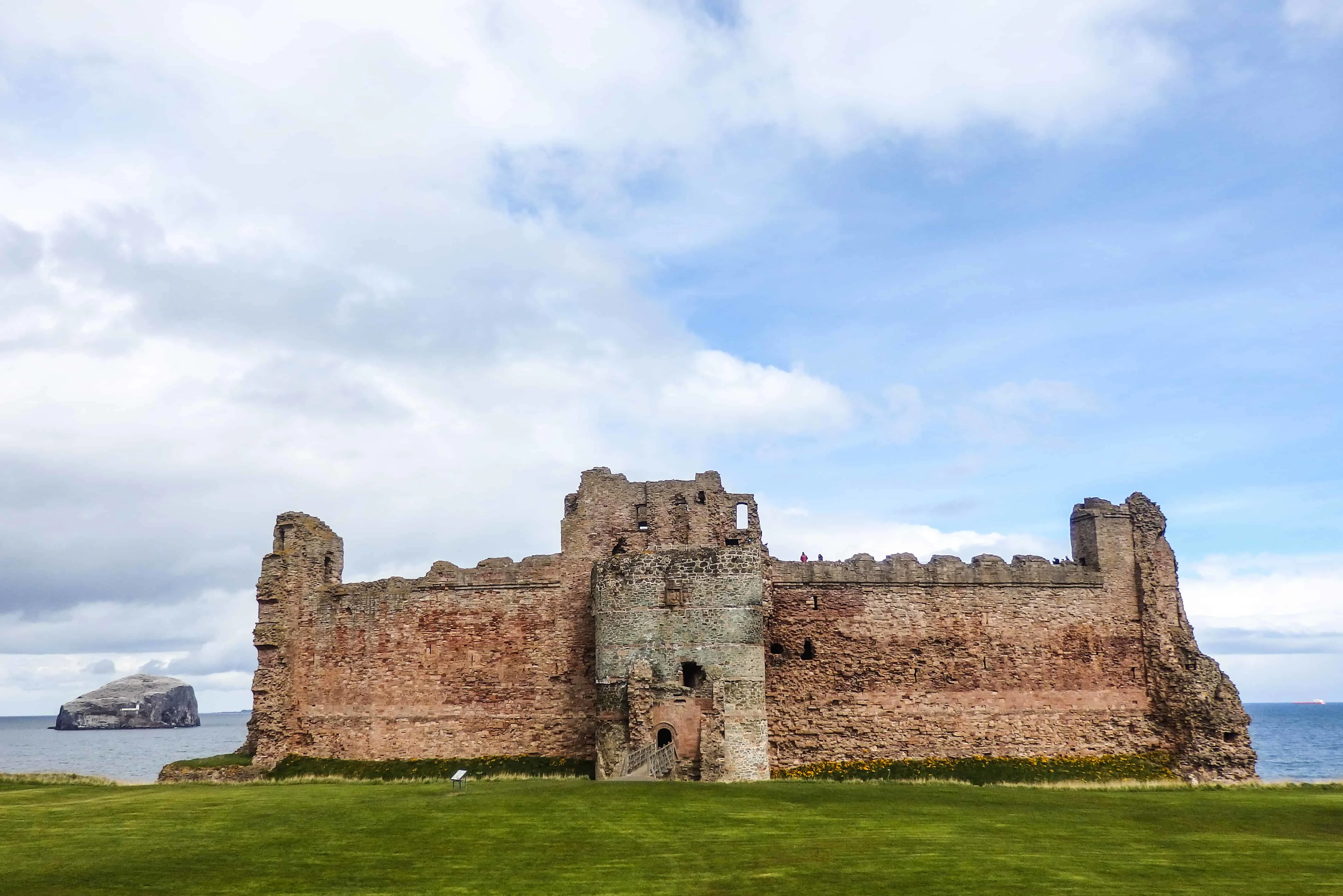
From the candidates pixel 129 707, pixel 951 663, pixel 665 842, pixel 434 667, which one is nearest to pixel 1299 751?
pixel 951 663

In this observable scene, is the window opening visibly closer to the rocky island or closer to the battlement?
the battlement

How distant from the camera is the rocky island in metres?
174

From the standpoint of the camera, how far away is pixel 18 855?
19.3m

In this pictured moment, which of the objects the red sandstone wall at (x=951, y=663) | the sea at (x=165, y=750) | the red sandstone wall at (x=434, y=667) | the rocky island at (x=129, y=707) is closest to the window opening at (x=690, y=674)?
the red sandstone wall at (x=951, y=663)

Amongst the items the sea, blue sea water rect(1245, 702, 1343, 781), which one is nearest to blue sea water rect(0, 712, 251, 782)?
the sea

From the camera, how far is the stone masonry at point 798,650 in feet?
113

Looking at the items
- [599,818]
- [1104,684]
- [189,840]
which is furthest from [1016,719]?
[189,840]

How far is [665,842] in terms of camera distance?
1989 centimetres

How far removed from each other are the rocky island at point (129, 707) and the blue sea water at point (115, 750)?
1416 millimetres

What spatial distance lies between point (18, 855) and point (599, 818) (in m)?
9.79

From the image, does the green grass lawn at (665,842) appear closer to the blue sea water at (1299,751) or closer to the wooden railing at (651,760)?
the wooden railing at (651,760)

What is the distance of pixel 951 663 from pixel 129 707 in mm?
166024

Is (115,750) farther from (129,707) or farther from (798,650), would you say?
(798,650)

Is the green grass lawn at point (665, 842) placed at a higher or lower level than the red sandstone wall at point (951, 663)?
lower
